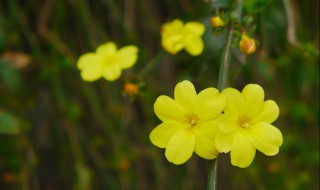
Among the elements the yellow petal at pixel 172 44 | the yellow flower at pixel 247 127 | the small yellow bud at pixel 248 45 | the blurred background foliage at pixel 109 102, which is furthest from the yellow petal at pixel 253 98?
the blurred background foliage at pixel 109 102

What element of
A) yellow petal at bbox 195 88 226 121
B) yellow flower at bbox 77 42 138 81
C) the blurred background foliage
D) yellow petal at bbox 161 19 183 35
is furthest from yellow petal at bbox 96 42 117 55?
yellow petal at bbox 195 88 226 121

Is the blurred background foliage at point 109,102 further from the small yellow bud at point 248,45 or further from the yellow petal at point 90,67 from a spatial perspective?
the small yellow bud at point 248,45

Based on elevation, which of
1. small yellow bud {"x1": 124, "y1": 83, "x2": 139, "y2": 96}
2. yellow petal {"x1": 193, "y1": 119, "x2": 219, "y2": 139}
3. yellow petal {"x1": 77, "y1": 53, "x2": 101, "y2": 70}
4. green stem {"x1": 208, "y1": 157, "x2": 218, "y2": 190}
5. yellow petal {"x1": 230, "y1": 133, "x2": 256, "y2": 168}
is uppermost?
yellow petal {"x1": 77, "y1": 53, "x2": 101, "y2": 70}

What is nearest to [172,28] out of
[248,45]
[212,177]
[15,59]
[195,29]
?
[195,29]

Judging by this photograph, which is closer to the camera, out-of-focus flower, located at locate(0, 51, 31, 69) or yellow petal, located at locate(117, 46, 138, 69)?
yellow petal, located at locate(117, 46, 138, 69)

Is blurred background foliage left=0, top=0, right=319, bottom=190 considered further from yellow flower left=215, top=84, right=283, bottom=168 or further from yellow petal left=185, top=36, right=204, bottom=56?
yellow flower left=215, top=84, right=283, bottom=168

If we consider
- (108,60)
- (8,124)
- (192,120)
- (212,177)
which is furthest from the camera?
(8,124)

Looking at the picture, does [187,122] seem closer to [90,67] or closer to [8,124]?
[90,67]
